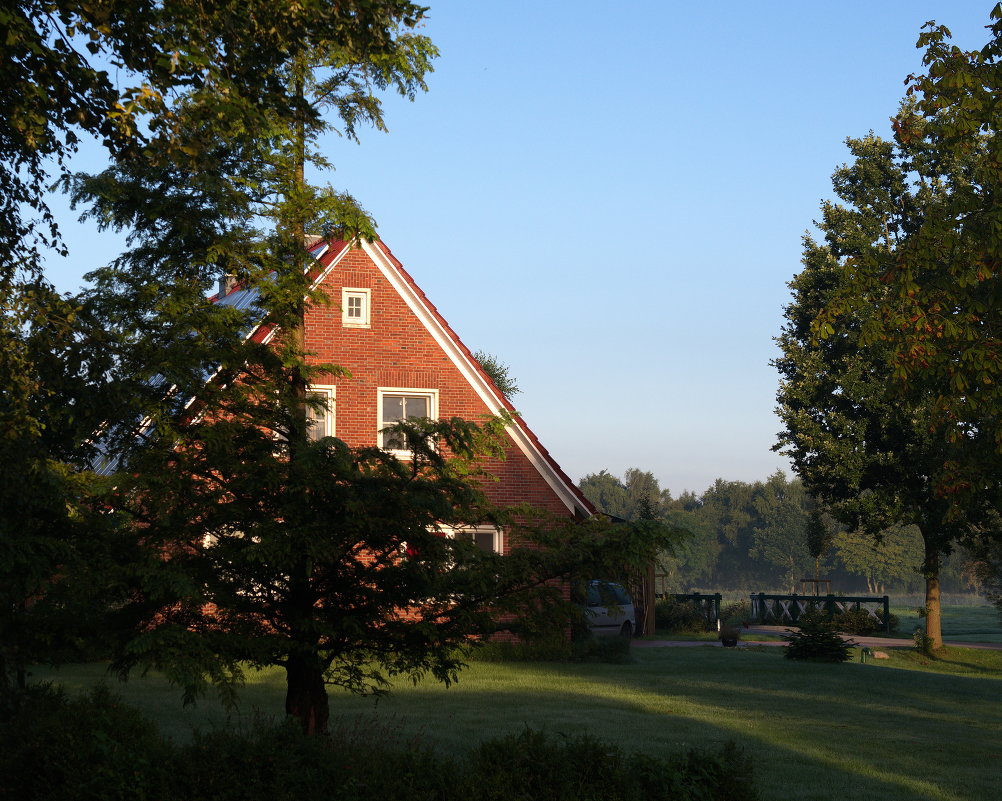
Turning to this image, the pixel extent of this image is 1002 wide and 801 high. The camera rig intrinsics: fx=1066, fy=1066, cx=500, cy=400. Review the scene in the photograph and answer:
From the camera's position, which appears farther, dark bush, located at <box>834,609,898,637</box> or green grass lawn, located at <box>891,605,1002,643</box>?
green grass lawn, located at <box>891,605,1002,643</box>

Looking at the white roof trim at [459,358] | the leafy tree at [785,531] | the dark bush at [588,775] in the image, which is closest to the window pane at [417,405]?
the white roof trim at [459,358]

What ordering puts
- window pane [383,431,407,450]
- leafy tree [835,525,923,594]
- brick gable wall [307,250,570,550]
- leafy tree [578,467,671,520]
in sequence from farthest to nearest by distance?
leafy tree [578,467,671,520]
leafy tree [835,525,923,594]
brick gable wall [307,250,570,550]
window pane [383,431,407,450]

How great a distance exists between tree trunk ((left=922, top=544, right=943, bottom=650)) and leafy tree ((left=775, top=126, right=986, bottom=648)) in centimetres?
4

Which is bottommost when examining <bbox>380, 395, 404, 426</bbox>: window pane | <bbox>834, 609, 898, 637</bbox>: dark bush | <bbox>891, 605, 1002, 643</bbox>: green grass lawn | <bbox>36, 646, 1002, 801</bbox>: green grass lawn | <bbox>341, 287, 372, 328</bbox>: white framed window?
<bbox>891, 605, 1002, 643</bbox>: green grass lawn

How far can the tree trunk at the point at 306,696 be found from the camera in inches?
426

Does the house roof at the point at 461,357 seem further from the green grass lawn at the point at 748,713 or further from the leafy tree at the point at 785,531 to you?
the leafy tree at the point at 785,531

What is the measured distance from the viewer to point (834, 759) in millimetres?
13148

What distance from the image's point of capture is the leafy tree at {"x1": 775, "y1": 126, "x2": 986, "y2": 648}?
1218 inches

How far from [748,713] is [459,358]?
41.3 ft

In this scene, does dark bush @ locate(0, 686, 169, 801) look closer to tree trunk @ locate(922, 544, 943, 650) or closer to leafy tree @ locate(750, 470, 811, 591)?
tree trunk @ locate(922, 544, 943, 650)

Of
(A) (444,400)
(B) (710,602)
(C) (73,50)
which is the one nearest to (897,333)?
(C) (73,50)

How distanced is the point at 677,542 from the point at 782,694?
1146 centimetres

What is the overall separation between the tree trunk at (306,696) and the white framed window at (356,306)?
1625cm

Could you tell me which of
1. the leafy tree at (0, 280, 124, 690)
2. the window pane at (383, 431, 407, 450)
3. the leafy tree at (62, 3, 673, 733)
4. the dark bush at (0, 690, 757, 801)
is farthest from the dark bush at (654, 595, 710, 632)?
the leafy tree at (0, 280, 124, 690)
